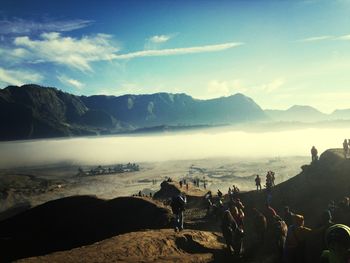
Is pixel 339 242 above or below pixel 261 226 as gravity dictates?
above

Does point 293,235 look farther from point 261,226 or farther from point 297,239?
point 261,226

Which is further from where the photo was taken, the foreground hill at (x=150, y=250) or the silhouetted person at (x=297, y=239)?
the foreground hill at (x=150, y=250)

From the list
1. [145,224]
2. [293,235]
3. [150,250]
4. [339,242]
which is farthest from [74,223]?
[339,242]

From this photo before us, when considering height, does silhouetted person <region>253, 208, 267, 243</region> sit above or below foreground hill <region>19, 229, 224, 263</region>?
above

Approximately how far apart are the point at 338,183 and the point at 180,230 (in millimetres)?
18284

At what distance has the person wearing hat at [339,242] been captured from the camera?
5305 mm

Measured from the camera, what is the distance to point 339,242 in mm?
5355

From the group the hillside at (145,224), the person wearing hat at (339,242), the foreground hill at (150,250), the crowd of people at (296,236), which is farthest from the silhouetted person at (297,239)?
the foreground hill at (150,250)

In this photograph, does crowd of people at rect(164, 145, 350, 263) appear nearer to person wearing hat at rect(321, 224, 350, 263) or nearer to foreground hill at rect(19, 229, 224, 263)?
person wearing hat at rect(321, 224, 350, 263)

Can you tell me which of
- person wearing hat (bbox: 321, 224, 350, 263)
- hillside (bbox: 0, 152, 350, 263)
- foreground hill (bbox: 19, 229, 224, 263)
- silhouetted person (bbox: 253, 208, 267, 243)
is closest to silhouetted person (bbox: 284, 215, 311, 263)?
person wearing hat (bbox: 321, 224, 350, 263)

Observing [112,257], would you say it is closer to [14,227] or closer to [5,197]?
[14,227]

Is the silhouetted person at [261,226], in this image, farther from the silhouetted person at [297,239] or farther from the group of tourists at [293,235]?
the silhouetted person at [297,239]

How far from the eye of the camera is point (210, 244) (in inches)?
762

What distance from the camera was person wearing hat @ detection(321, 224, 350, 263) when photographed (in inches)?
209
